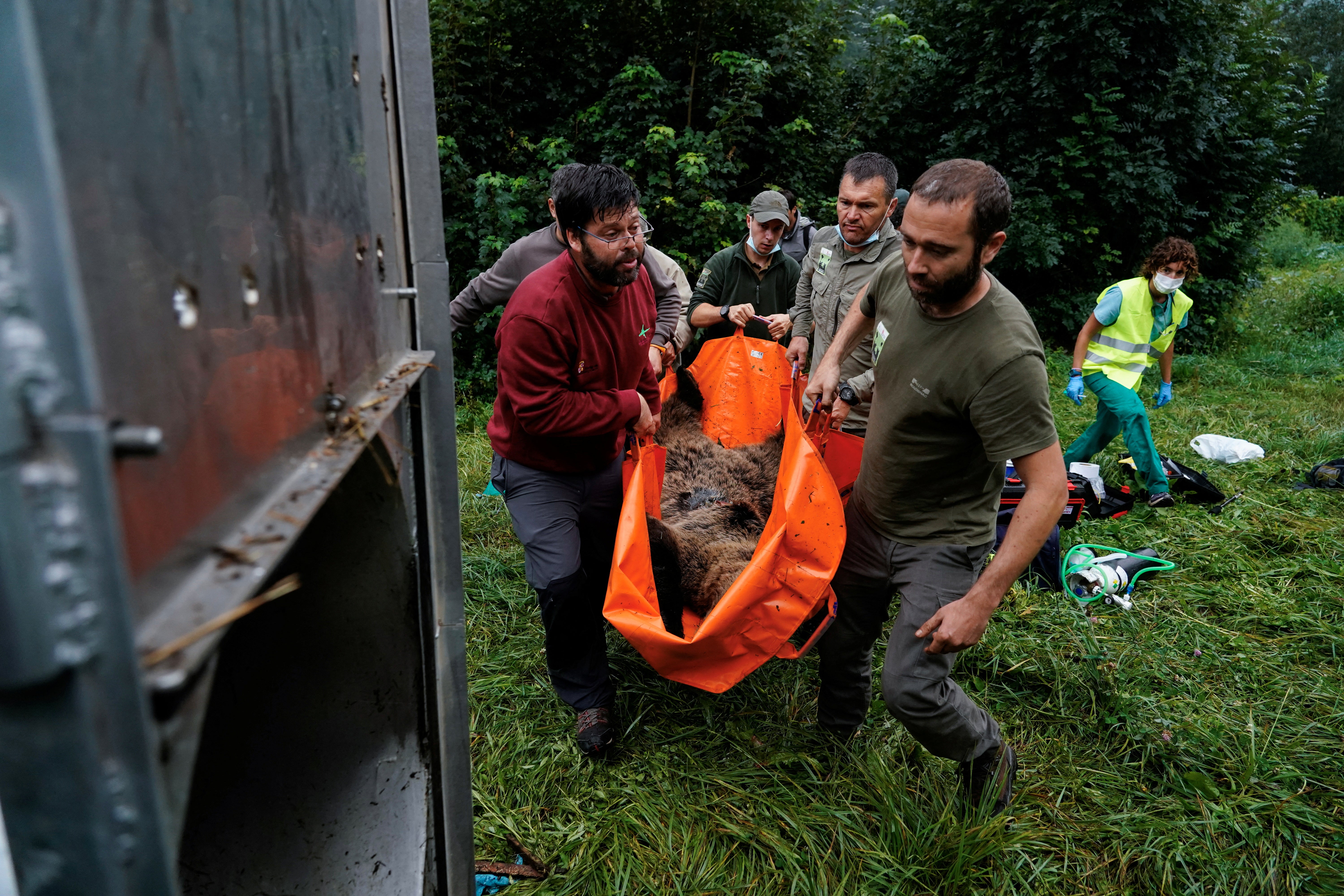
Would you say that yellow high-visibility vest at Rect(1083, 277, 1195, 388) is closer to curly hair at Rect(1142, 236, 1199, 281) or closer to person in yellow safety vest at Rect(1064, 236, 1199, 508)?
person in yellow safety vest at Rect(1064, 236, 1199, 508)

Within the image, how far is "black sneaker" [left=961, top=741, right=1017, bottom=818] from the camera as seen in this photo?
105 inches

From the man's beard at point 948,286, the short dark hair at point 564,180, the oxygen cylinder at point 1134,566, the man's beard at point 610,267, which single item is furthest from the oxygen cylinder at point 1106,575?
the short dark hair at point 564,180

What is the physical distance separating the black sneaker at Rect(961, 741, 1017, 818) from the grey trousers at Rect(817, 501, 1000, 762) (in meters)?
0.06

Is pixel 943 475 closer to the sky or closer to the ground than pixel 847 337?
closer to the ground

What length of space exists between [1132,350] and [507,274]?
4.43 m

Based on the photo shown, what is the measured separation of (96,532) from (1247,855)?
3.33 m

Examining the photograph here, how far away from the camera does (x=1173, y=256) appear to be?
573cm

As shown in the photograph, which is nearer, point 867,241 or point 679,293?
point 867,241

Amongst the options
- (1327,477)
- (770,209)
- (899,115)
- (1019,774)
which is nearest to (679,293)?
(770,209)

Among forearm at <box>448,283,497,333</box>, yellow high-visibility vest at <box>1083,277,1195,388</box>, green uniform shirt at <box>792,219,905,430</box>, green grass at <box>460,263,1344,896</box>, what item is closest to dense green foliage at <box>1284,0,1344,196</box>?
yellow high-visibility vest at <box>1083,277,1195,388</box>

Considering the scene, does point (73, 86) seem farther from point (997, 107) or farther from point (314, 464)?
point (997, 107)

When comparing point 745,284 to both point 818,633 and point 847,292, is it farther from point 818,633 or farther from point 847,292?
point 818,633

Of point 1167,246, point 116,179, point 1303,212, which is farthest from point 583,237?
point 1303,212

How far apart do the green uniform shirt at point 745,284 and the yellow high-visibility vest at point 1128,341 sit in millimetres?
2310
